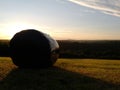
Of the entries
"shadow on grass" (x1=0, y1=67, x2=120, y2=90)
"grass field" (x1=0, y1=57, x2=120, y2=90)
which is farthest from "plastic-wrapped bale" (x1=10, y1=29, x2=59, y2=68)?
"shadow on grass" (x1=0, y1=67, x2=120, y2=90)

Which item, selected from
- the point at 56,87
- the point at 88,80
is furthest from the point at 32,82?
the point at 88,80

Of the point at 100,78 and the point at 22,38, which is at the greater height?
the point at 22,38

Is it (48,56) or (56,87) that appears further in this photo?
(48,56)

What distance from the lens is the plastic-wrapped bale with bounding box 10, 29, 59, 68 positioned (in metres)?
19.6

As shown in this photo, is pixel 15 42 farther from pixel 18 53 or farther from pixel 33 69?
pixel 33 69

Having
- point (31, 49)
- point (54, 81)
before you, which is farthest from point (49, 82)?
point (31, 49)

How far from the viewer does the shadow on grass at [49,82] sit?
46.0 feet

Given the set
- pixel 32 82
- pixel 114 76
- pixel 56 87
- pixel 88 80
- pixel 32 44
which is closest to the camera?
pixel 56 87

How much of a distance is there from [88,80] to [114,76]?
8.17 feet

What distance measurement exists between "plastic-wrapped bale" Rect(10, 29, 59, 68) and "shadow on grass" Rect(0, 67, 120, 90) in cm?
201

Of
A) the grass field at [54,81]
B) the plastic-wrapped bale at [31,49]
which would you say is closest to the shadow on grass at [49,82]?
the grass field at [54,81]

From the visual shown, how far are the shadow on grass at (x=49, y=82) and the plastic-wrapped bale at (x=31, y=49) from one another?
2.01 meters

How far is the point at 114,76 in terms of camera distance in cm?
1792

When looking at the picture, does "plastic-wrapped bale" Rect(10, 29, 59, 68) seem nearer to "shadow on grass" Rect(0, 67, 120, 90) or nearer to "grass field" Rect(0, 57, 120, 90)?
"grass field" Rect(0, 57, 120, 90)
